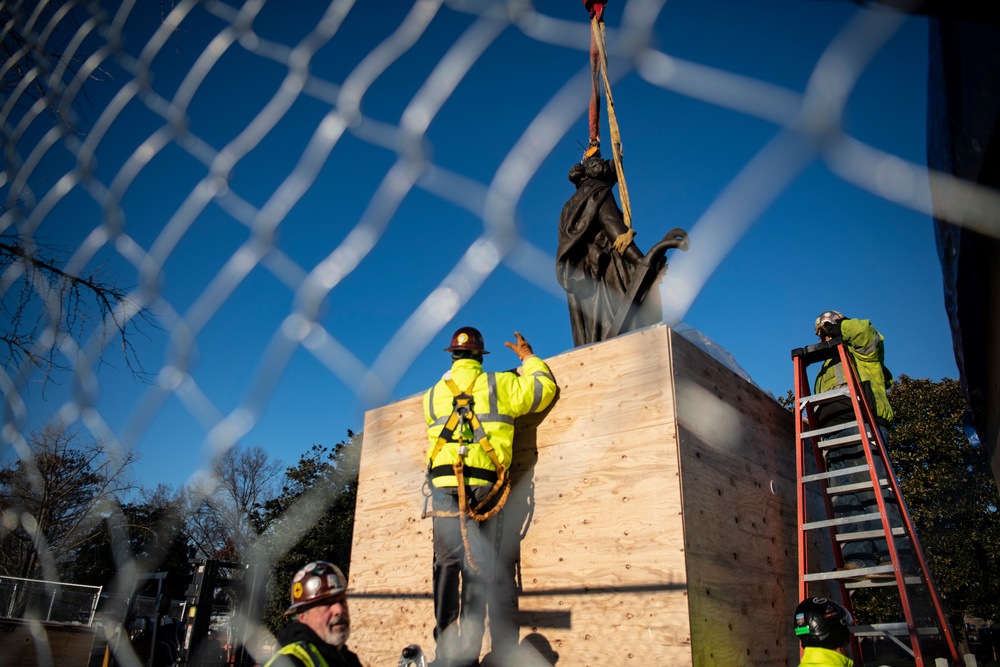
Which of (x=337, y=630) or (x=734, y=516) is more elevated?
(x=734, y=516)

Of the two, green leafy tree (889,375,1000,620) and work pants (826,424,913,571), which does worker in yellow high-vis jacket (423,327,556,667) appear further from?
green leafy tree (889,375,1000,620)

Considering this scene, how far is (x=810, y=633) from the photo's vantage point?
3207 millimetres

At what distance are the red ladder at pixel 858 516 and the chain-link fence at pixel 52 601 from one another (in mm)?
21016

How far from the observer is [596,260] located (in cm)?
561

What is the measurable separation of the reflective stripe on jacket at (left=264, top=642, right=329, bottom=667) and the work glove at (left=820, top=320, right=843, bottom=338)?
4.44 metres

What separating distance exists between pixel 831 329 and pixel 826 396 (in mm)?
697

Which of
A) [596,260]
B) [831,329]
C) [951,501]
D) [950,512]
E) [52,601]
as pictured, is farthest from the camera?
[951,501]

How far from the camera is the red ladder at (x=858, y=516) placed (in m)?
3.82

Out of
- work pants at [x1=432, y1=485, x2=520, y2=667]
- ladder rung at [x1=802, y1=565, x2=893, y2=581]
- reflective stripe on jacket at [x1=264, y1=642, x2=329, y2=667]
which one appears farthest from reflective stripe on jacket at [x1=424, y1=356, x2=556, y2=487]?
ladder rung at [x1=802, y1=565, x2=893, y2=581]

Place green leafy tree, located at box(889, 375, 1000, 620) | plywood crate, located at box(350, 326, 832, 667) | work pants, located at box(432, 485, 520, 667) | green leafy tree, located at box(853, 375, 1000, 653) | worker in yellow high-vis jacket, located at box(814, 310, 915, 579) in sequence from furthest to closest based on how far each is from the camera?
green leafy tree, located at box(889, 375, 1000, 620) < green leafy tree, located at box(853, 375, 1000, 653) < worker in yellow high-vis jacket, located at box(814, 310, 915, 579) < work pants, located at box(432, 485, 520, 667) < plywood crate, located at box(350, 326, 832, 667)

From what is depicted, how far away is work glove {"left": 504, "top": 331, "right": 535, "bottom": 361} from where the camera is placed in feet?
14.5

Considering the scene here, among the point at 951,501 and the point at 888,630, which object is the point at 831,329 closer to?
the point at 888,630

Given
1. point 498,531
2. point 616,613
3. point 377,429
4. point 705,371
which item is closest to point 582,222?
point 705,371

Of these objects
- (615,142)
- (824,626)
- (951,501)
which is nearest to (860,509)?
(824,626)
